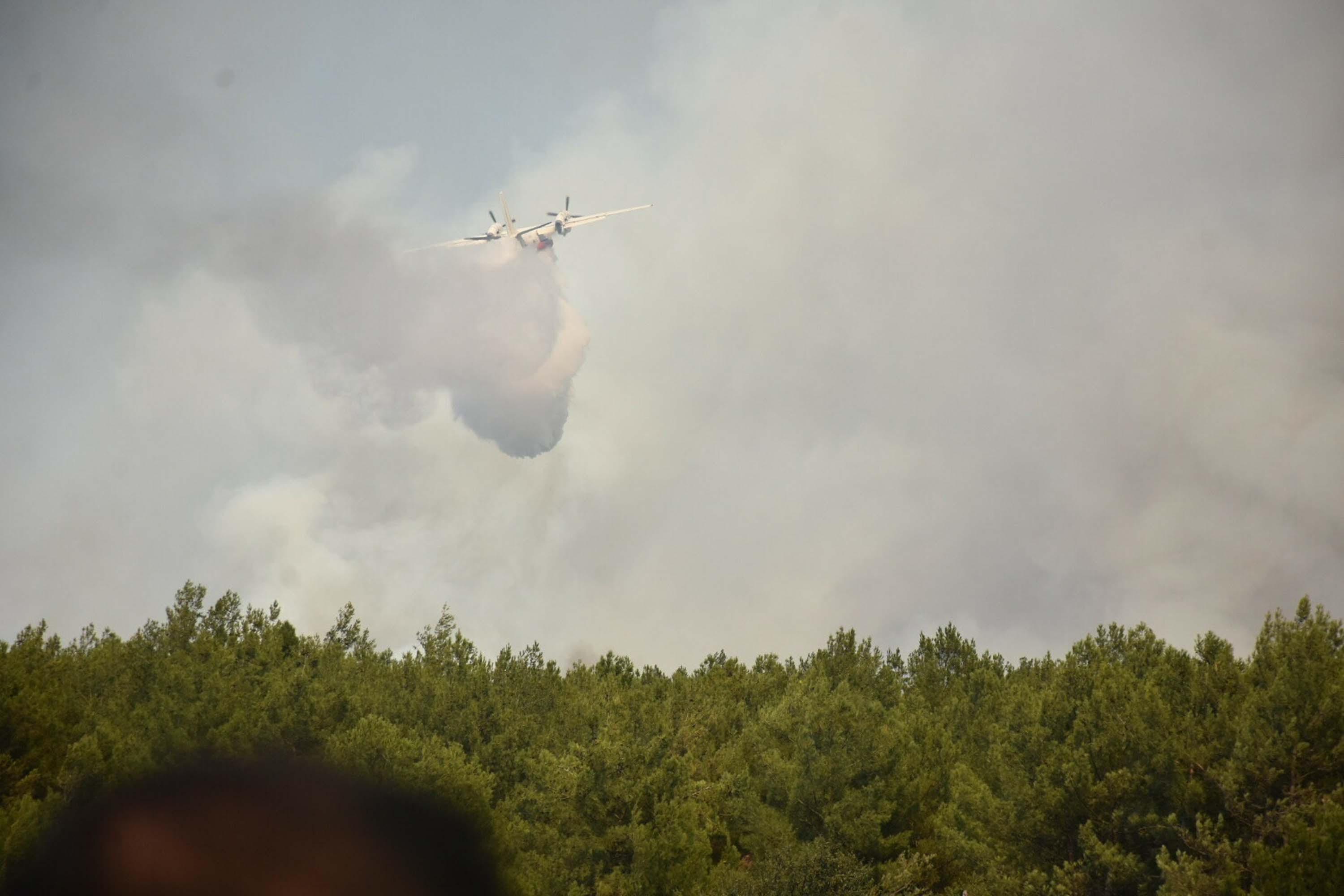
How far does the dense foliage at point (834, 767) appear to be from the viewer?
3681cm

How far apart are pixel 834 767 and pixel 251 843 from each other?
95.9 feet

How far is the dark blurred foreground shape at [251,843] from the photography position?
24469 mm

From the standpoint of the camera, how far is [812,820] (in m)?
49.1

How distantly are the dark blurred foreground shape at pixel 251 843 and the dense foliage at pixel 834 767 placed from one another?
9.93 ft

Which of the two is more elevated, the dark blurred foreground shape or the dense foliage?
the dense foliage

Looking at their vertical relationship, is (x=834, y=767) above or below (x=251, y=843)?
above

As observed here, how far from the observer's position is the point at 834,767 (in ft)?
161

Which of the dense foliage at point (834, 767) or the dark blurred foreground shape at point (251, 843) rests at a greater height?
the dense foliage at point (834, 767)

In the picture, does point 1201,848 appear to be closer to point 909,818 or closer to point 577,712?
point 909,818

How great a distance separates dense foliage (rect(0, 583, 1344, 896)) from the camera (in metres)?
36.8

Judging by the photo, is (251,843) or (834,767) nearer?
(251,843)

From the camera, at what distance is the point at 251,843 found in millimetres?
26000

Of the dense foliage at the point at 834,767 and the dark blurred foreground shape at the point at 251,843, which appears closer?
the dark blurred foreground shape at the point at 251,843

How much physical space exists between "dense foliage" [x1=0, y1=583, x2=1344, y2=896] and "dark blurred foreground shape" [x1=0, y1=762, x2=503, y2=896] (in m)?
3.03
